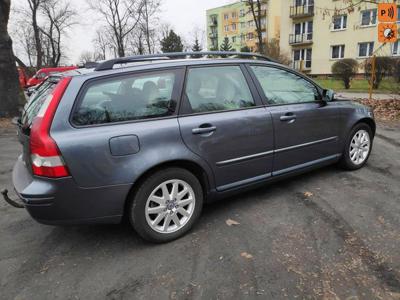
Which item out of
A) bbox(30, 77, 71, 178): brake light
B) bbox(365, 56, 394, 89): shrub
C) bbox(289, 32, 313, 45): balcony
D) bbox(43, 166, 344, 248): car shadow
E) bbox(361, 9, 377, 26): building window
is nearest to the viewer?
bbox(30, 77, 71, 178): brake light

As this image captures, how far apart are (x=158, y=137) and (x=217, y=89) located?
0.90 meters

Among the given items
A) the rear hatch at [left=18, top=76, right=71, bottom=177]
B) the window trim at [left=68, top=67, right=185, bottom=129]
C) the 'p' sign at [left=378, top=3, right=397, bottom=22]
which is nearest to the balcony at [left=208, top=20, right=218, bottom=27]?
the 'p' sign at [left=378, top=3, right=397, bottom=22]

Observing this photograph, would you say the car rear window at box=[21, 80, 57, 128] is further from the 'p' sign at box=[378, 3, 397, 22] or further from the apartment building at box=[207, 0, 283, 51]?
the apartment building at box=[207, 0, 283, 51]

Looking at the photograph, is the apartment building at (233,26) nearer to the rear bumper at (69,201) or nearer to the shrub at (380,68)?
the shrub at (380,68)

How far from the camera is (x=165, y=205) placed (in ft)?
9.78

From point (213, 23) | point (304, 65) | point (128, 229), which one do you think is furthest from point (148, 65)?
point (213, 23)

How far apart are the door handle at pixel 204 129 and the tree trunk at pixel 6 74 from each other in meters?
9.01

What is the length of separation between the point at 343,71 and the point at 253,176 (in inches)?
658

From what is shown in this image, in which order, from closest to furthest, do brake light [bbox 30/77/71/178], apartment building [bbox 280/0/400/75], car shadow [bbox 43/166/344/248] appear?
brake light [bbox 30/77/71/178], car shadow [bbox 43/166/344/248], apartment building [bbox 280/0/400/75]

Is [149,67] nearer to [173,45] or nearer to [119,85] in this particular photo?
[119,85]

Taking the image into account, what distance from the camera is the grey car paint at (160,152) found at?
2.59 m

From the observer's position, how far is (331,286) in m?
2.35

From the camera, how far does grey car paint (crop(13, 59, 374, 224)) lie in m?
2.59

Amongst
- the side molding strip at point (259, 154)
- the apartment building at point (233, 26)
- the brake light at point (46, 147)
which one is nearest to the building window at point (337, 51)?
the apartment building at point (233, 26)
